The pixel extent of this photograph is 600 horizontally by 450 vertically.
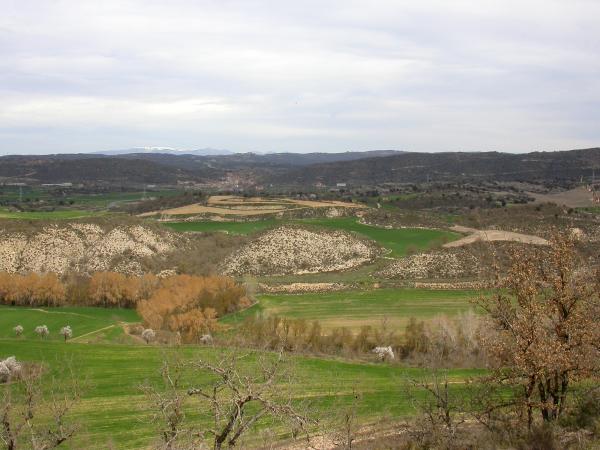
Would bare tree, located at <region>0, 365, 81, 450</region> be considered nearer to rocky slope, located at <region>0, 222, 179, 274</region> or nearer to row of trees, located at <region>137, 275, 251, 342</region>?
row of trees, located at <region>137, 275, 251, 342</region>

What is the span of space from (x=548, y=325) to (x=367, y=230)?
57.8 meters

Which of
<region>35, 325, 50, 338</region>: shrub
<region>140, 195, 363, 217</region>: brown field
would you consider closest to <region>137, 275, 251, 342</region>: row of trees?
<region>35, 325, 50, 338</region>: shrub

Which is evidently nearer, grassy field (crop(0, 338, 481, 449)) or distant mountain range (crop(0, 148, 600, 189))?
grassy field (crop(0, 338, 481, 449))

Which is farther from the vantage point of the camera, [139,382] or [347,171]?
[347,171]

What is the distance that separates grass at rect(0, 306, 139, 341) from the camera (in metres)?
38.5

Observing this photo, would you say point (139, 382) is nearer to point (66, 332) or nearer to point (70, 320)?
point (66, 332)

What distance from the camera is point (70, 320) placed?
41.4 metres

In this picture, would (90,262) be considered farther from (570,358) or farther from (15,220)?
(570,358)

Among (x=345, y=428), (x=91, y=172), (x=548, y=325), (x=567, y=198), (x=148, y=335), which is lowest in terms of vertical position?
(x=148, y=335)

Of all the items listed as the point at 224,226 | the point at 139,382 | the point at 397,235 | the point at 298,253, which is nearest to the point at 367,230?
the point at 397,235

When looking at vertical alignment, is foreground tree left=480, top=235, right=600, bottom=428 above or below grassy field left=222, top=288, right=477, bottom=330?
above

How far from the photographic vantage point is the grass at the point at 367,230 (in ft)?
213

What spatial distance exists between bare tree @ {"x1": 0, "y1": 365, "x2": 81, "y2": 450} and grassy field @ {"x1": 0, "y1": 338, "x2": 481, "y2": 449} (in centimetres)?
94

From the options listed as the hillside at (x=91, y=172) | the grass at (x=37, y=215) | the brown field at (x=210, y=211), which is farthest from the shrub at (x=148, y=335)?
the hillside at (x=91, y=172)
